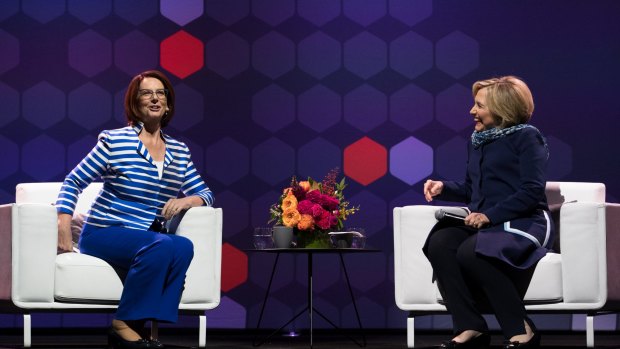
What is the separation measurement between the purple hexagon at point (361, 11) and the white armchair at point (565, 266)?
1.62 metres

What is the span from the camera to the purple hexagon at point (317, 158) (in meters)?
5.14

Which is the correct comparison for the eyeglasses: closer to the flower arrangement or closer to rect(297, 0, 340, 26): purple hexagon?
the flower arrangement

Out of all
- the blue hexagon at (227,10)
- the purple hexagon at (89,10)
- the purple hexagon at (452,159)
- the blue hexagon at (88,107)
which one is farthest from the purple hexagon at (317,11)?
the blue hexagon at (88,107)

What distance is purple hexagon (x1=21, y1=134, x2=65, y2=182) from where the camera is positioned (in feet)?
16.6

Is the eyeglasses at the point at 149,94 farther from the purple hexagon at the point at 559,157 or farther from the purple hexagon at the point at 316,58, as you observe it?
the purple hexagon at the point at 559,157

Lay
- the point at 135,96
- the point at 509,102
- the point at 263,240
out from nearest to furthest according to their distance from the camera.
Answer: the point at 509,102 → the point at 135,96 → the point at 263,240

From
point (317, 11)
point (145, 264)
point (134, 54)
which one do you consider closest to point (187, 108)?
point (134, 54)

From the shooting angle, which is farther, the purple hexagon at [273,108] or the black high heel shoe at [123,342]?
the purple hexagon at [273,108]

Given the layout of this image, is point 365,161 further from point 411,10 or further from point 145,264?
point 145,264

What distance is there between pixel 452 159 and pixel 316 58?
95 cm

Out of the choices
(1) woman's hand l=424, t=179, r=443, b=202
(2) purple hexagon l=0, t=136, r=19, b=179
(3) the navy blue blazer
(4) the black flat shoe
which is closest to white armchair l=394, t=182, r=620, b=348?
(1) woman's hand l=424, t=179, r=443, b=202

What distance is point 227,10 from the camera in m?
5.16

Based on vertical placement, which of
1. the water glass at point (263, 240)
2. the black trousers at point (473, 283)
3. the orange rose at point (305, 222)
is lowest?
the black trousers at point (473, 283)

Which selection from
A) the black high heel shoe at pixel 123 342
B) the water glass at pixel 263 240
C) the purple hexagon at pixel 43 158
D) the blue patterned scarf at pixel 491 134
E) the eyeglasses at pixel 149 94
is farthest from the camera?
the purple hexagon at pixel 43 158
